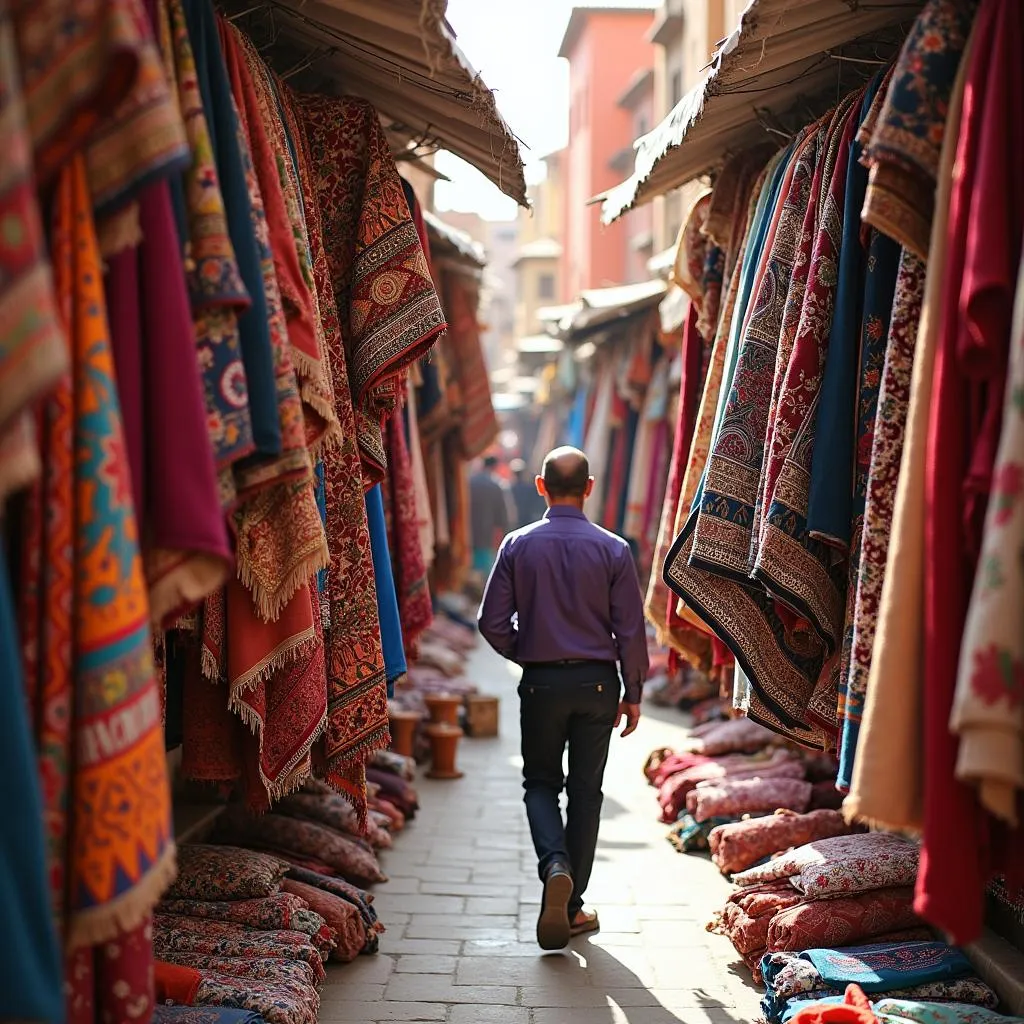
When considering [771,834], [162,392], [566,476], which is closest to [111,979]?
[162,392]

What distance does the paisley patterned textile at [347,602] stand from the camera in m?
4.33

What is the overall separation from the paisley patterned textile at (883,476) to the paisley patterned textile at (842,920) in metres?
1.71

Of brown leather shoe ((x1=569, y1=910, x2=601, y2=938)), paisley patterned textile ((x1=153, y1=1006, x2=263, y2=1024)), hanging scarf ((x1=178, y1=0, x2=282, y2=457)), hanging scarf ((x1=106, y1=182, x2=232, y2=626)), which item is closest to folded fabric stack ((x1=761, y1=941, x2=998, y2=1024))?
brown leather shoe ((x1=569, y1=910, x2=601, y2=938))

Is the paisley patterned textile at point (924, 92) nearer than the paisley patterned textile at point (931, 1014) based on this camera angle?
Yes

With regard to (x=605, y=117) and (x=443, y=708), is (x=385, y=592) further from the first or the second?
(x=605, y=117)

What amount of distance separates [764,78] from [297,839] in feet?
11.1

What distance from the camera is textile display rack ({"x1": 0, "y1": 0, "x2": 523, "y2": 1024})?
7.21 feet

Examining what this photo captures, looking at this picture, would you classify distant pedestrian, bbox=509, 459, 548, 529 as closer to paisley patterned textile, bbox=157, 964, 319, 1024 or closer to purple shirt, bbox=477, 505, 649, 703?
purple shirt, bbox=477, 505, 649, 703

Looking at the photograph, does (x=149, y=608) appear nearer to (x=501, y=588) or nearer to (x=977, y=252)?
(x=977, y=252)

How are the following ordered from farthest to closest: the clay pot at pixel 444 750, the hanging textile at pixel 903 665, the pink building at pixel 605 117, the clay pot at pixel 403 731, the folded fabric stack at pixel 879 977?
the pink building at pixel 605 117, the clay pot at pixel 444 750, the clay pot at pixel 403 731, the folded fabric stack at pixel 879 977, the hanging textile at pixel 903 665

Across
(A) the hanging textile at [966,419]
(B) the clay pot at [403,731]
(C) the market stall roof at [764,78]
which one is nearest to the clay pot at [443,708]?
(B) the clay pot at [403,731]

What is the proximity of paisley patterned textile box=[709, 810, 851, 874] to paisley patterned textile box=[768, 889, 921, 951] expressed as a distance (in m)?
1.09

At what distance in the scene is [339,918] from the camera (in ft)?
16.5

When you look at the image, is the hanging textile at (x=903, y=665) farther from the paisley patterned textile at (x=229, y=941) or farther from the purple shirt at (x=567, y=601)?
the purple shirt at (x=567, y=601)
